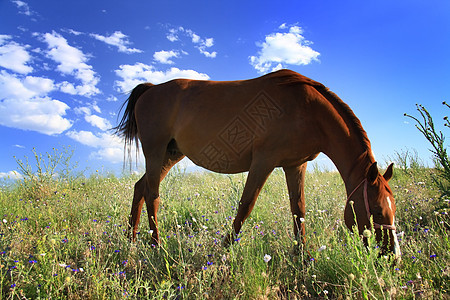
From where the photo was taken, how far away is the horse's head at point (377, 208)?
2.71 meters

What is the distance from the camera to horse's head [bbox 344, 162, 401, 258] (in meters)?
2.71

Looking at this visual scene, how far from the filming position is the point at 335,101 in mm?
3418

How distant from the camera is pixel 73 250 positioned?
334 cm

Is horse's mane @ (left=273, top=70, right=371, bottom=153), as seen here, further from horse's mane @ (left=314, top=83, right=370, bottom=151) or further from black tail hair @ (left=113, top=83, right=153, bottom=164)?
black tail hair @ (left=113, top=83, right=153, bottom=164)

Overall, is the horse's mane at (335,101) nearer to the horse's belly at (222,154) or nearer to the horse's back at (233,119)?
the horse's back at (233,119)

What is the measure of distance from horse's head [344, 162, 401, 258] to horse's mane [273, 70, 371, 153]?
1.29 ft

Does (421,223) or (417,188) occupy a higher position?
(417,188)

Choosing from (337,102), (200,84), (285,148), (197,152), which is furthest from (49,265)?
(337,102)

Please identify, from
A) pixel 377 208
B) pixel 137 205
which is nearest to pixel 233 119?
pixel 377 208

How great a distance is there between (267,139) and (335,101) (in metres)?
1.04

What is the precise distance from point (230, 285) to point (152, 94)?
335 cm

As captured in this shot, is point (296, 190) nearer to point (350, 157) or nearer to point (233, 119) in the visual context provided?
point (350, 157)

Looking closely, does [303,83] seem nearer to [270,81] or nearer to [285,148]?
[270,81]

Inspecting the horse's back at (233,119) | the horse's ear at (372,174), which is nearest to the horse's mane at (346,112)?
the horse's back at (233,119)
